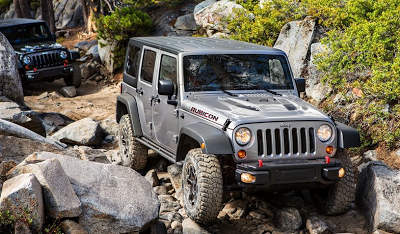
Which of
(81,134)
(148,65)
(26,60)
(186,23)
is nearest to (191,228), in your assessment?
(148,65)

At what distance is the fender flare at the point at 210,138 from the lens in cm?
566

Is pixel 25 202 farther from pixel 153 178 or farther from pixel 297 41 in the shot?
pixel 297 41

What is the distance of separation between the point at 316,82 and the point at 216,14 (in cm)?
591

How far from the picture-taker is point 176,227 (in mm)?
6227

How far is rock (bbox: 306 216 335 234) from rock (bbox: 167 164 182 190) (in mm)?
2144

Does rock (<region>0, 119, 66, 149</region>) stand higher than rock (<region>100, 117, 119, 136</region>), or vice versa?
rock (<region>0, 119, 66, 149</region>)

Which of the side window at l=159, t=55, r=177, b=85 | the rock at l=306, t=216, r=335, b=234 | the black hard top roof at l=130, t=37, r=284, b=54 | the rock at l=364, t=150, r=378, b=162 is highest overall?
the black hard top roof at l=130, t=37, r=284, b=54

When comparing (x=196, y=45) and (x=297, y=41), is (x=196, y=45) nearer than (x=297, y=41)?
Yes

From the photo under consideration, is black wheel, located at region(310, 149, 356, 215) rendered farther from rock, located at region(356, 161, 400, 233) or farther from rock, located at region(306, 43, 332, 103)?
rock, located at region(306, 43, 332, 103)

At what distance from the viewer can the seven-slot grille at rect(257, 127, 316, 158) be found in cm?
573

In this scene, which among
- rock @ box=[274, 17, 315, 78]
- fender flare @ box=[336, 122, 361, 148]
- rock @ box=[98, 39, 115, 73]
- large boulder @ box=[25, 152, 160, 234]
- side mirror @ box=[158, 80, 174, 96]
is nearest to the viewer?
large boulder @ box=[25, 152, 160, 234]

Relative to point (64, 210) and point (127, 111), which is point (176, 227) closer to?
point (64, 210)

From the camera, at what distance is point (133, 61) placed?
846cm

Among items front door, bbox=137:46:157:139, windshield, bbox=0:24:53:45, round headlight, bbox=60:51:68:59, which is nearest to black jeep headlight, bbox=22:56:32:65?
windshield, bbox=0:24:53:45
